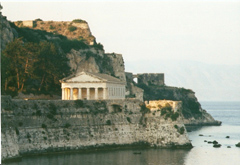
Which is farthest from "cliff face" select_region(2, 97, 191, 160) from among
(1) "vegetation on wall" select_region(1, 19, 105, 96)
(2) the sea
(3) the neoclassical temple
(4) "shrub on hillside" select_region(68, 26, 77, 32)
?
(4) "shrub on hillside" select_region(68, 26, 77, 32)

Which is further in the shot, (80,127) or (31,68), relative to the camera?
(31,68)

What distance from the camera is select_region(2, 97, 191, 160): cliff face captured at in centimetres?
8974

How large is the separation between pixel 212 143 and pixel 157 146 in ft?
46.6

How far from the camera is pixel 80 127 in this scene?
327 ft

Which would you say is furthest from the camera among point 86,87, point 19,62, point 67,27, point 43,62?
point 67,27

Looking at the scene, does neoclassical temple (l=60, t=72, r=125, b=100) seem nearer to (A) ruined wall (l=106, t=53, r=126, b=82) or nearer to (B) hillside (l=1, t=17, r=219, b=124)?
(B) hillside (l=1, t=17, r=219, b=124)

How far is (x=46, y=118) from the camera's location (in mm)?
95938

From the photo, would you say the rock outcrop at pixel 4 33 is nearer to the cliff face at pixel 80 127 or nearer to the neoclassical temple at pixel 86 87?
the neoclassical temple at pixel 86 87

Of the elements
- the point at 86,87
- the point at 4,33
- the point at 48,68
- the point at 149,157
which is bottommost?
the point at 149,157

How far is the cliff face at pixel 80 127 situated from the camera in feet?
294

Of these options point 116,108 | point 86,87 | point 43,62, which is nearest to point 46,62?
point 43,62

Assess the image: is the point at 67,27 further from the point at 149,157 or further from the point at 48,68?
the point at 149,157

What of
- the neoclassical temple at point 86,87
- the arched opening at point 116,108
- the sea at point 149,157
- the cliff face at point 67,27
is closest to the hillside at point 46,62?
the cliff face at point 67,27

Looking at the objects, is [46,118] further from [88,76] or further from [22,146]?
[88,76]
